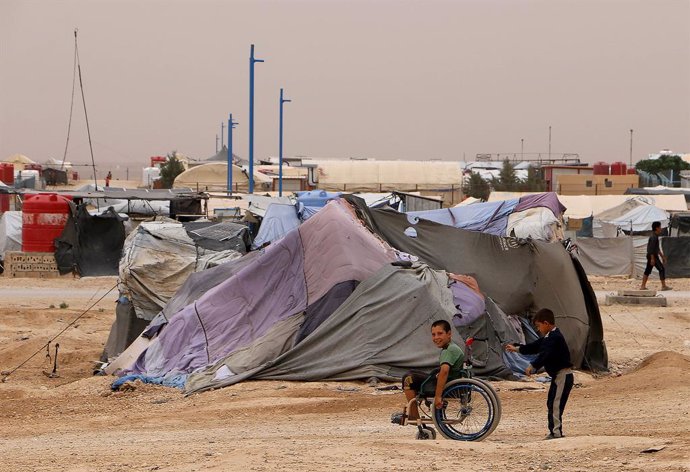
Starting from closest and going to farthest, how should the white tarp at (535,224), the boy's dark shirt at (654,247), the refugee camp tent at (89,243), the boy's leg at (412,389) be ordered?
the boy's leg at (412,389)
the white tarp at (535,224)
the boy's dark shirt at (654,247)
the refugee camp tent at (89,243)

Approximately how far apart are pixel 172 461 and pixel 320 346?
208 inches

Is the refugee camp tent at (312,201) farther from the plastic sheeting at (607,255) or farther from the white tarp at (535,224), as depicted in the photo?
the white tarp at (535,224)

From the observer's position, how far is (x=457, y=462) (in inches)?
316

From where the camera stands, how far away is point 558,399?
9.66m

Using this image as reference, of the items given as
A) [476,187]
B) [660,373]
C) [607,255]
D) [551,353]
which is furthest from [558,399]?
[476,187]

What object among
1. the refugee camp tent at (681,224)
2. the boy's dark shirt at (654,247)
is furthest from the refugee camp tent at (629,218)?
the boy's dark shirt at (654,247)

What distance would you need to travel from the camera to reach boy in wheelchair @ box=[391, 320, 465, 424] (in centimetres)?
952

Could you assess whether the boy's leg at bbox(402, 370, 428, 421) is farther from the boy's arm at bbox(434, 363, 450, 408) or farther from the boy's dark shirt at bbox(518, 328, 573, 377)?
the boy's dark shirt at bbox(518, 328, 573, 377)

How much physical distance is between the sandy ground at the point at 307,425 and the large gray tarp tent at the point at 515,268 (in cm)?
65

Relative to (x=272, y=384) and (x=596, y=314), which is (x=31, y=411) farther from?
(x=596, y=314)

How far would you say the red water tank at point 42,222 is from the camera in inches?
1200

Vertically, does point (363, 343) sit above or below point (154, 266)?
below

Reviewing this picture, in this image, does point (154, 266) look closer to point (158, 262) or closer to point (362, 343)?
point (158, 262)

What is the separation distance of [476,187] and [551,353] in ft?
227
